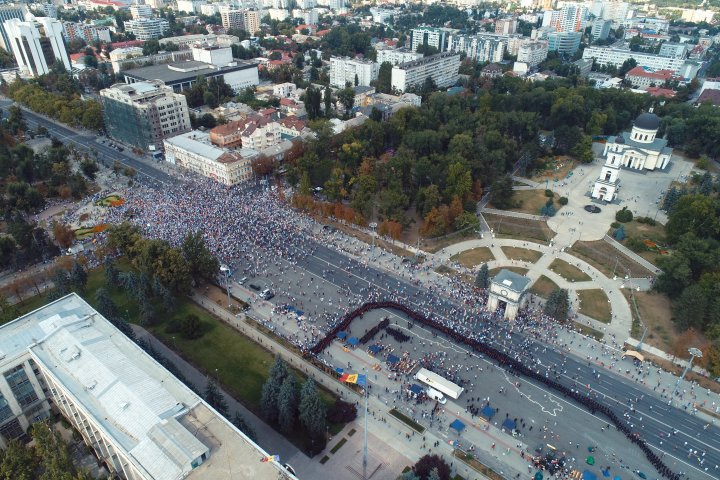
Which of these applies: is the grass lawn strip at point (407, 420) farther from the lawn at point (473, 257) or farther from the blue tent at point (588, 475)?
the lawn at point (473, 257)

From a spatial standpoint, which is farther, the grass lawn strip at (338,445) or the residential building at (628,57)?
the residential building at (628,57)

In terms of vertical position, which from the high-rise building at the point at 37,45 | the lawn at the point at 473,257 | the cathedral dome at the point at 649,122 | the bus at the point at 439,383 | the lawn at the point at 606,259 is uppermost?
the high-rise building at the point at 37,45

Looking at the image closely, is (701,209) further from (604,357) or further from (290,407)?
(290,407)

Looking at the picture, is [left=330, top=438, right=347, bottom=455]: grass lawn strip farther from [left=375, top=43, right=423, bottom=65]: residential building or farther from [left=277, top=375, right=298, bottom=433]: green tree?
[left=375, top=43, right=423, bottom=65]: residential building

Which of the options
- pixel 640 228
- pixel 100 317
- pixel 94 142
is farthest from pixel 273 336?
pixel 94 142

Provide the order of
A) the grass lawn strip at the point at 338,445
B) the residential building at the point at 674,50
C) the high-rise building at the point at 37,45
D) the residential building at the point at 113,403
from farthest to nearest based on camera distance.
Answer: the residential building at the point at 674,50 → the high-rise building at the point at 37,45 → the grass lawn strip at the point at 338,445 → the residential building at the point at 113,403

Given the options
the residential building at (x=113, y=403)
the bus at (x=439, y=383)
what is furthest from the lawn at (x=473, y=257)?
the residential building at (x=113, y=403)
